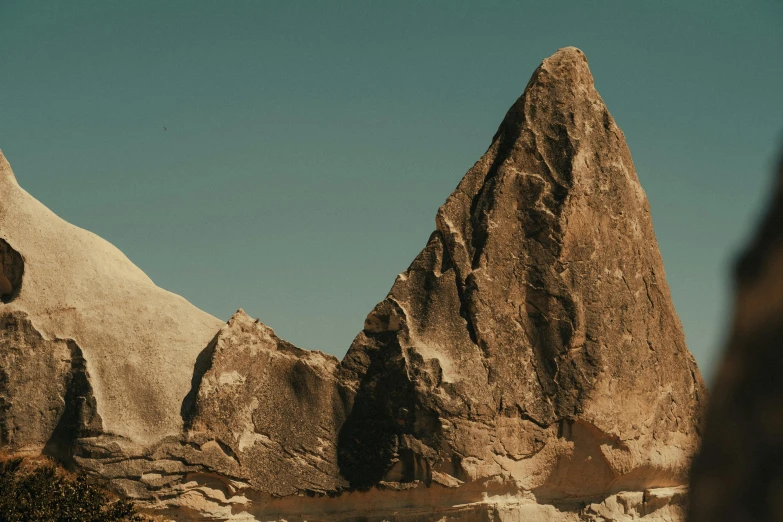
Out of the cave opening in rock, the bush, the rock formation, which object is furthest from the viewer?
the cave opening in rock

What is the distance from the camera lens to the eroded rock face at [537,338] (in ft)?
63.5

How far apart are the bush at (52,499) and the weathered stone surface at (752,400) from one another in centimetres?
1578

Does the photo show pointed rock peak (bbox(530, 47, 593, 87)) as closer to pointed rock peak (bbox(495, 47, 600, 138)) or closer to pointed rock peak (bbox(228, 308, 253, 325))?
pointed rock peak (bbox(495, 47, 600, 138))

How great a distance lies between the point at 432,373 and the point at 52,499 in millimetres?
6684

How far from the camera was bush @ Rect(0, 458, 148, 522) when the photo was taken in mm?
16859

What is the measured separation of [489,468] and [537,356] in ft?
7.40

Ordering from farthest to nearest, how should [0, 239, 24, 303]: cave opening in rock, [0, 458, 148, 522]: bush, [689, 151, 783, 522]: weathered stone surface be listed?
[0, 239, 24, 303]: cave opening in rock → [0, 458, 148, 522]: bush → [689, 151, 783, 522]: weathered stone surface

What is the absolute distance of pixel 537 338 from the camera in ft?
65.7

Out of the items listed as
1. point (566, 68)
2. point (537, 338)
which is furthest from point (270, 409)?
point (566, 68)

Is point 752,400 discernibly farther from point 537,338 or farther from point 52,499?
point 537,338

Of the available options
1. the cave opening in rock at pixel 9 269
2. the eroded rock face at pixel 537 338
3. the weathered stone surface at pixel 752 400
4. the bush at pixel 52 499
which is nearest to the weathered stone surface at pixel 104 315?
the cave opening in rock at pixel 9 269

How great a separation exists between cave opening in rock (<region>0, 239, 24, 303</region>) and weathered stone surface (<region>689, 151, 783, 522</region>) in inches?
746

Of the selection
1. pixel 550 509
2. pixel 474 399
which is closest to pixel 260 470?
pixel 474 399

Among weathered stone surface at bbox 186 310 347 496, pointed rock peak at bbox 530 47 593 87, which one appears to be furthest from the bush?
pointed rock peak at bbox 530 47 593 87
